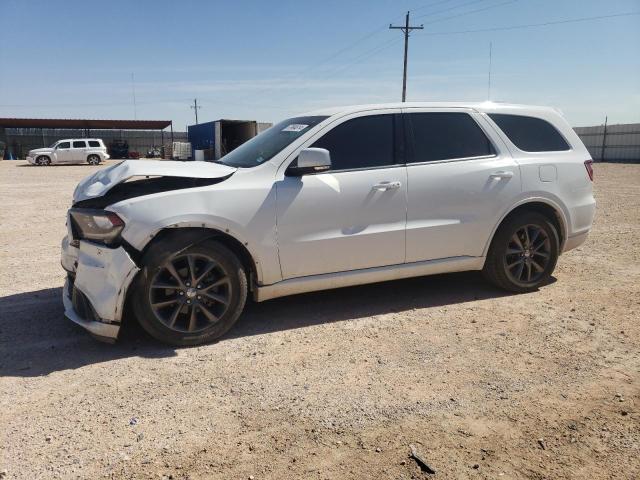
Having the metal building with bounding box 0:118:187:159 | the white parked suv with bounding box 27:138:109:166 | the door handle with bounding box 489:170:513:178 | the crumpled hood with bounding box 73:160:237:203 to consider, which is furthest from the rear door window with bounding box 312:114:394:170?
the metal building with bounding box 0:118:187:159

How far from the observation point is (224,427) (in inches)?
114

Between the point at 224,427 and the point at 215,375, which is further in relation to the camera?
the point at 215,375

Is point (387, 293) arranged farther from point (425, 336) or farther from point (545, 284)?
point (545, 284)

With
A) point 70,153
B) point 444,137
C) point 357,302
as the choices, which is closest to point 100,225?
point 357,302

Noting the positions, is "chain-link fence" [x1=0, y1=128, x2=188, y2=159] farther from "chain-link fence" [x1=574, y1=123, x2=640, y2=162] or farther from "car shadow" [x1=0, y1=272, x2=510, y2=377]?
"car shadow" [x1=0, y1=272, x2=510, y2=377]

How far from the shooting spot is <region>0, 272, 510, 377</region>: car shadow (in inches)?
150

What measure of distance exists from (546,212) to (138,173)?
3.85m

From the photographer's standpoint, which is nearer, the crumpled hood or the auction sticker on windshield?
the crumpled hood

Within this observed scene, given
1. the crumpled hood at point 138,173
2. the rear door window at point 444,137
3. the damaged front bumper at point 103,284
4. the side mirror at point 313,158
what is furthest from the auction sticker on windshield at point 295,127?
the damaged front bumper at point 103,284

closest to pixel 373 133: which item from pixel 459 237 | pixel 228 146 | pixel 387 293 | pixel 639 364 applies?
pixel 459 237

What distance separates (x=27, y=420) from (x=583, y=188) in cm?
518

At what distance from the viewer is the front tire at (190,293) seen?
3768 millimetres

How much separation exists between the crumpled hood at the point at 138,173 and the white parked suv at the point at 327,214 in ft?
0.05

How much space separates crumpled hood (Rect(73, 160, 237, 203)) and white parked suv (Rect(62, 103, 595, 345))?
0.02 meters
